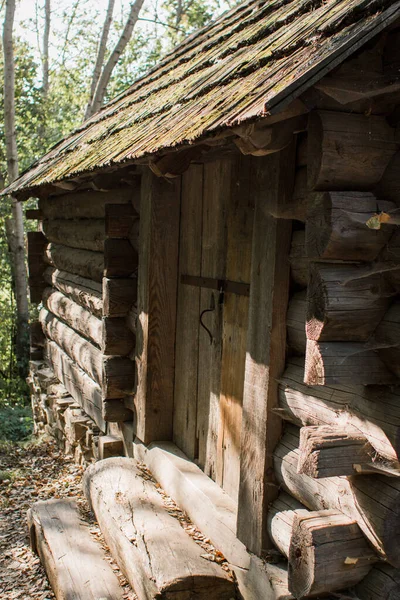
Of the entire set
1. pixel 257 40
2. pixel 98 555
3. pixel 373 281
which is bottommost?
pixel 98 555

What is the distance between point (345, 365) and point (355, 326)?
6.2 inches

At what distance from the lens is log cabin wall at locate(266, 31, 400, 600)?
8.55 ft

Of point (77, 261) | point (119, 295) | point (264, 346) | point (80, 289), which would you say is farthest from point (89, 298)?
point (264, 346)

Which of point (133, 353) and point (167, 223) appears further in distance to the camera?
point (133, 353)

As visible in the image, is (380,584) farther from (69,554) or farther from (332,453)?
(69,554)

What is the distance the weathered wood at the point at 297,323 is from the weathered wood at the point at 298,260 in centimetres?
7

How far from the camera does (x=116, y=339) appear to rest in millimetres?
5676

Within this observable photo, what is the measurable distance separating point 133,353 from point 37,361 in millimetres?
4367

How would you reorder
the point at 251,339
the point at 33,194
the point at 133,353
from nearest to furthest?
the point at 251,339
the point at 133,353
the point at 33,194

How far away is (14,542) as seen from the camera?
5297 mm

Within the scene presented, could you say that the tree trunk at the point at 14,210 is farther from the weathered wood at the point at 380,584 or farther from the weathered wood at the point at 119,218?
the weathered wood at the point at 380,584

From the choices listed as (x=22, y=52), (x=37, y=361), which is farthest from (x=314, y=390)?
(x=22, y=52)

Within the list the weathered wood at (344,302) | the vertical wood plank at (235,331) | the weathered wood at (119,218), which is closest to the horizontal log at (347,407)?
the weathered wood at (344,302)

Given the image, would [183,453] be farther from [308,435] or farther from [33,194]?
[33,194]
